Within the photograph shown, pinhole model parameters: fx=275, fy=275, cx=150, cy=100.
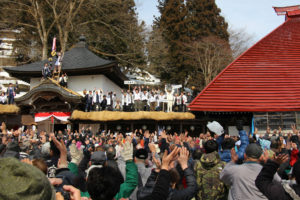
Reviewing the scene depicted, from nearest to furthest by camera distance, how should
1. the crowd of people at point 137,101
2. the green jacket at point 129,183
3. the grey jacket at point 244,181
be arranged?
1. the green jacket at point 129,183
2. the grey jacket at point 244,181
3. the crowd of people at point 137,101

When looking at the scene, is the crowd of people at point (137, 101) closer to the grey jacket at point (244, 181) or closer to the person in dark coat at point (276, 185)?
the grey jacket at point (244, 181)

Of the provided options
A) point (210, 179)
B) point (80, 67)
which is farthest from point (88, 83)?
point (210, 179)

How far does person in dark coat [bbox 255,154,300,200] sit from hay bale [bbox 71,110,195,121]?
1636cm

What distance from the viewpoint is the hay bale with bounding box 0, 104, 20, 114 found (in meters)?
21.3

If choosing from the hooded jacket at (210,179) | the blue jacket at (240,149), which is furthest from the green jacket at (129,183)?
the blue jacket at (240,149)

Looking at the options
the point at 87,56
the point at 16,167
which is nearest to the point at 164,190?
the point at 16,167

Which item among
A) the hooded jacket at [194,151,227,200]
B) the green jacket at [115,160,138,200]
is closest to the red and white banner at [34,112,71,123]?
the hooded jacket at [194,151,227,200]

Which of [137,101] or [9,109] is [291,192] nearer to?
[137,101]

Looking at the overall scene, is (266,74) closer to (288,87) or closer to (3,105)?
(288,87)

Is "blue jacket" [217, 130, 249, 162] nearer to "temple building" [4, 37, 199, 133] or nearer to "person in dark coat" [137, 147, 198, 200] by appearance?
"person in dark coat" [137, 147, 198, 200]

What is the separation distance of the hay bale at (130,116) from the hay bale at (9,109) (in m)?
5.62

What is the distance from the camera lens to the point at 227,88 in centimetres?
1798

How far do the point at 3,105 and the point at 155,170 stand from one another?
2199cm

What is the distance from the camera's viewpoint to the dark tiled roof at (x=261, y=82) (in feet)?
55.3
